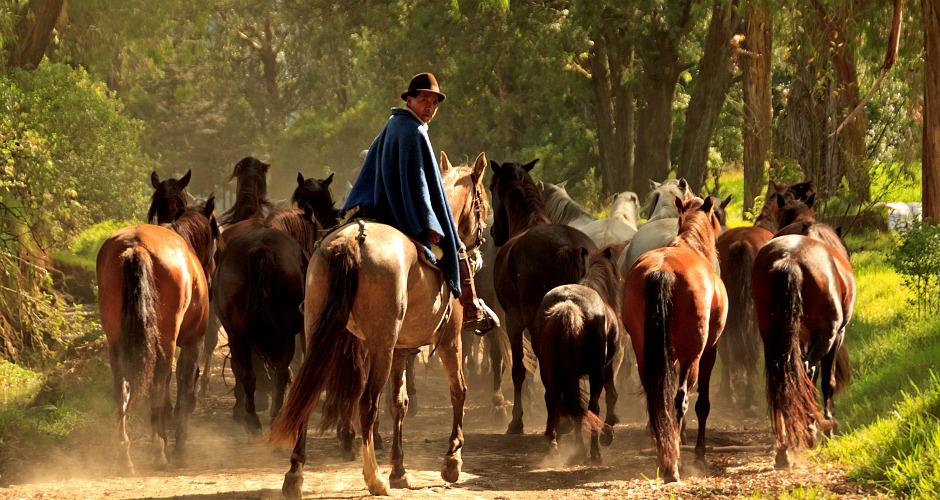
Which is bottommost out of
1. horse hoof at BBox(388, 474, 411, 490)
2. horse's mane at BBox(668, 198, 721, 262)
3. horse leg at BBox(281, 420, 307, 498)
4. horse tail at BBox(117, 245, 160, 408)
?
horse hoof at BBox(388, 474, 411, 490)

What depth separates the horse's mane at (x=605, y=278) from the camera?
29.8 ft

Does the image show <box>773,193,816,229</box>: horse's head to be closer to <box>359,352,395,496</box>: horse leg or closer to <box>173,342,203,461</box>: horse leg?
<box>359,352,395,496</box>: horse leg

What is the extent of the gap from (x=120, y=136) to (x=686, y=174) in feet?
42.2

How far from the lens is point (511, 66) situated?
25016 millimetres

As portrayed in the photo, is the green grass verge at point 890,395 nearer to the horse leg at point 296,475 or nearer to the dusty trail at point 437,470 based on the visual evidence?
the dusty trail at point 437,470

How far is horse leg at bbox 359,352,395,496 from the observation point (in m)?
7.05

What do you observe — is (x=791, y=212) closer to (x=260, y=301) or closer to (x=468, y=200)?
(x=468, y=200)

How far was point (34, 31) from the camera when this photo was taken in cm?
1678

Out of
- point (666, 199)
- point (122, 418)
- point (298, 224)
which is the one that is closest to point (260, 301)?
point (298, 224)

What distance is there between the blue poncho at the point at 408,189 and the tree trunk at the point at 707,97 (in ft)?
39.6

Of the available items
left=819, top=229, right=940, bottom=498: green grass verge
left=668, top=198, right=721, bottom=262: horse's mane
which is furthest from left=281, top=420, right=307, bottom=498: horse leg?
left=819, top=229, right=940, bottom=498: green grass verge

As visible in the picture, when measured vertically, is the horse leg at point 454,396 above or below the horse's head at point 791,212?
below

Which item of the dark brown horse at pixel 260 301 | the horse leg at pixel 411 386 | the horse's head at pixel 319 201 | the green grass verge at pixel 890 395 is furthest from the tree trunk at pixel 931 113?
the dark brown horse at pixel 260 301

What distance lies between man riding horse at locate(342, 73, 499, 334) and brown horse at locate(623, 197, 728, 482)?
1.38 meters
